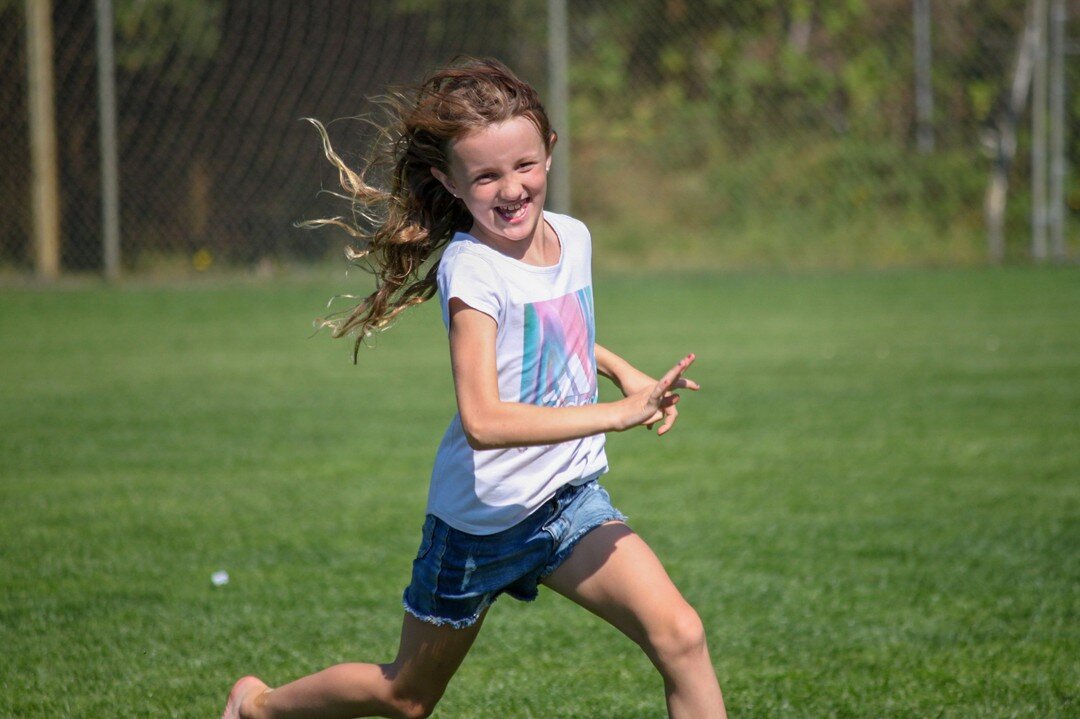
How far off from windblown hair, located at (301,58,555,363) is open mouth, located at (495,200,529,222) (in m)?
0.17

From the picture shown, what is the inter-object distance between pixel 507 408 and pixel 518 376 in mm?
238

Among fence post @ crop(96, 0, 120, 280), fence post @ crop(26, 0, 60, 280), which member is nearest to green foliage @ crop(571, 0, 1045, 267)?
fence post @ crop(96, 0, 120, 280)

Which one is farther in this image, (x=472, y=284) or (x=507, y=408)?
(x=472, y=284)

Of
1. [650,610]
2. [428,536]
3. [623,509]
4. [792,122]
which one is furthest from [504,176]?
[792,122]

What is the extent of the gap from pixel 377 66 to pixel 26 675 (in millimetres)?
10825

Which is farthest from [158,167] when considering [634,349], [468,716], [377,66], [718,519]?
[468,716]

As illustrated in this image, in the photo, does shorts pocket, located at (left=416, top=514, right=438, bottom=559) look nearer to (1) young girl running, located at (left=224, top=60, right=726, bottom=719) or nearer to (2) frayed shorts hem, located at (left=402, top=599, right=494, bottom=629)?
(1) young girl running, located at (left=224, top=60, right=726, bottom=719)

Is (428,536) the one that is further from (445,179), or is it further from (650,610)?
(445,179)

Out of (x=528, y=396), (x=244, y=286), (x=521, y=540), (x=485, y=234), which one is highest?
(x=485, y=234)

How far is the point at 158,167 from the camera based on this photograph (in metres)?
13.3

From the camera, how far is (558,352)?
276cm

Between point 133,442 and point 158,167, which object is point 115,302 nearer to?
point 158,167

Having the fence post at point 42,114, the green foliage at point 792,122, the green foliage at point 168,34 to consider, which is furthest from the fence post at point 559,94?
the fence post at point 42,114

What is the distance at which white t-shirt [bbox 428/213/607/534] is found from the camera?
2.69 m
